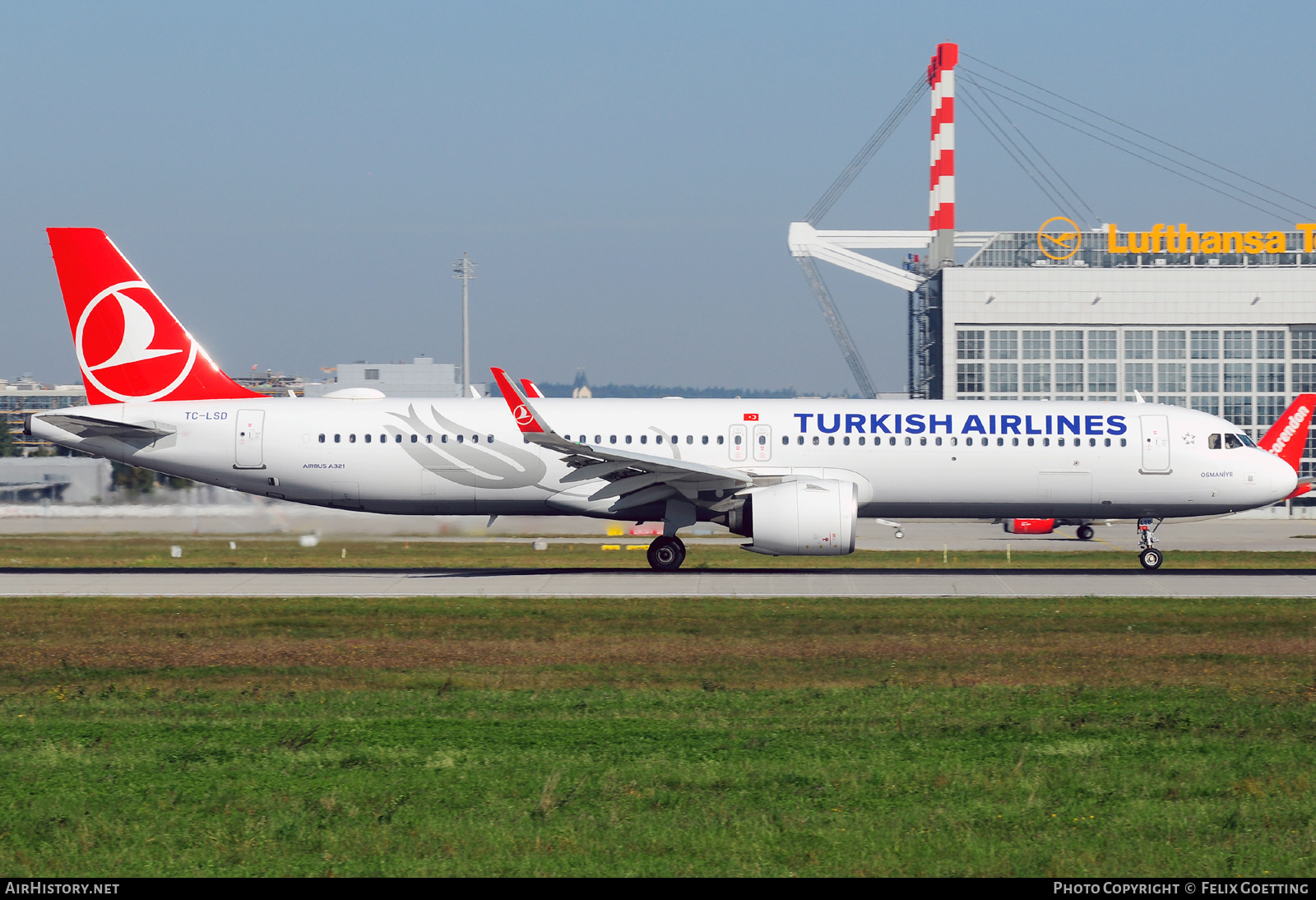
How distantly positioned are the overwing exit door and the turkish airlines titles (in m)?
12.1

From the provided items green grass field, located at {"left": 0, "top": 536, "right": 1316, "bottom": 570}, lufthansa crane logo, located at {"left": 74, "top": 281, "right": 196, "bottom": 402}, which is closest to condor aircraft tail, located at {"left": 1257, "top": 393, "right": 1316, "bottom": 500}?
green grass field, located at {"left": 0, "top": 536, "right": 1316, "bottom": 570}

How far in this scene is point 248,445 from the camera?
27516mm

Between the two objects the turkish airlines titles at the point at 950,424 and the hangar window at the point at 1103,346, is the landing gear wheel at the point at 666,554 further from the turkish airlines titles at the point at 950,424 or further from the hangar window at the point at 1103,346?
the hangar window at the point at 1103,346

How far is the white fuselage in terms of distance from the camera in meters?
27.5

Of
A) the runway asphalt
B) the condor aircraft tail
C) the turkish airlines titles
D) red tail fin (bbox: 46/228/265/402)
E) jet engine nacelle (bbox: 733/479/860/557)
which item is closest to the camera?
the runway asphalt

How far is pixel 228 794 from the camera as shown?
9.34m

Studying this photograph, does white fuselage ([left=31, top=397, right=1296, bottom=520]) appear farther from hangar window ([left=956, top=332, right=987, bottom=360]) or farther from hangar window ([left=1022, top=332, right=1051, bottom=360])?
hangar window ([left=1022, top=332, right=1051, bottom=360])

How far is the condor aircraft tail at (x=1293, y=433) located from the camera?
38.6 metres

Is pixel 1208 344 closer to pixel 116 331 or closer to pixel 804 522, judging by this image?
pixel 804 522

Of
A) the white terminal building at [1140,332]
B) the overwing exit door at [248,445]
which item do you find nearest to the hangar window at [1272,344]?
the white terminal building at [1140,332]

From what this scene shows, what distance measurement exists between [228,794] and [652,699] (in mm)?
5097

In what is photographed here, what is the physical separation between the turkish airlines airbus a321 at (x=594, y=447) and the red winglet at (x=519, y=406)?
21 cm

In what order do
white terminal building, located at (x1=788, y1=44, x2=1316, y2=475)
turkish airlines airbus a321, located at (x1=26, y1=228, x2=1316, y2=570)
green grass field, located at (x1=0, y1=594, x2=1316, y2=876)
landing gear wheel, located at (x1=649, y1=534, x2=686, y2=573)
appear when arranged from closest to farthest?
1. green grass field, located at (x1=0, y1=594, x2=1316, y2=876)
2. turkish airlines airbus a321, located at (x1=26, y1=228, x2=1316, y2=570)
3. landing gear wheel, located at (x1=649, y1=534, x2=686, y2=573)
4. white terminal building, located at (x1=788, y1=44, x2=1316, y2=475)

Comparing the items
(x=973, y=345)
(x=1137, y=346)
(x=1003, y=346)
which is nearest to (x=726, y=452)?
(x=973, y=345)
